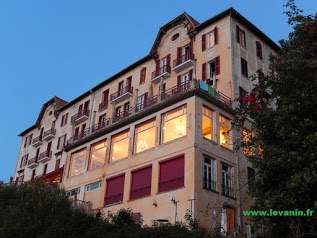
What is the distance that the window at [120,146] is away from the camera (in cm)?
3086

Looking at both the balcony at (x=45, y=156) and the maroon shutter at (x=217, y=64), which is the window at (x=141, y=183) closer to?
the maroon shutter at (x=217, y=64)

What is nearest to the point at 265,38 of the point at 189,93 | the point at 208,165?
the point at 189,93

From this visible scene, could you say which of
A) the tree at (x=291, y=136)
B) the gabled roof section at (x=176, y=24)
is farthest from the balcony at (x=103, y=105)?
the tree at (x=291, y=136)

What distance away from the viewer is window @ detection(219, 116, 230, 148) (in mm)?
28000

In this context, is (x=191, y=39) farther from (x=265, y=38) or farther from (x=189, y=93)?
(x=189, y=93)

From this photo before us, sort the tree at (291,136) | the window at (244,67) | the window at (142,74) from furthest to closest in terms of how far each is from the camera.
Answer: the window at (142,74), the window at (244,67), the tree at (291,136)

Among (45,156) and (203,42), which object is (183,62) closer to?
(203,42)

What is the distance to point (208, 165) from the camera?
2623cm

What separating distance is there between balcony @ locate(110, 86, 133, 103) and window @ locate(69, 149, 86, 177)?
6.99 m

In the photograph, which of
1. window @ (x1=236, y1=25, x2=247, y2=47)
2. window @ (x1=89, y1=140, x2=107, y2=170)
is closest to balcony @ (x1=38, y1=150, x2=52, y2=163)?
window @ (x1=89, y1=140, x2=107, y2=170)

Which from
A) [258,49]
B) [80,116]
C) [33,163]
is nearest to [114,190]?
[80,116]

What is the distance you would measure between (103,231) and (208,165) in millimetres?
Answer: 8828

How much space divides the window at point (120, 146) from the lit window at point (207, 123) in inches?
A: 266

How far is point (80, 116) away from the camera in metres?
43.3
